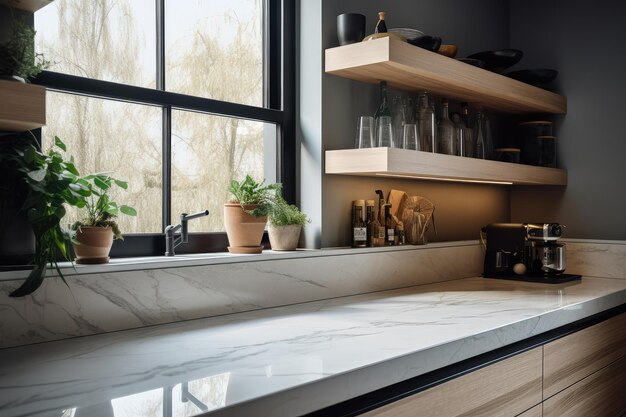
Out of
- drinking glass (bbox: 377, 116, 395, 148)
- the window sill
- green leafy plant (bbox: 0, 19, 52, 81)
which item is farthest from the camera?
drinking glass (bbox: 377, 116, 395, 148)

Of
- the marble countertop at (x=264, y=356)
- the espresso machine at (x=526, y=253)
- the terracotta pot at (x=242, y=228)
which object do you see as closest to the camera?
the marble countertop at (x=264, y=356)

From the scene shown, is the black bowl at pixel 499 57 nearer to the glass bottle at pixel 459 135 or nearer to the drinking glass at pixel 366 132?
the glass bottle at pixel 459 135

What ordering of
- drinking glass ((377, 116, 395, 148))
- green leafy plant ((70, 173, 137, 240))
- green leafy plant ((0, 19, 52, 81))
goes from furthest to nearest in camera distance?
1. drinking glass ((377, 116, 395, 148))
2. green leafy plant ((70, 173, 137, 240))
3. green leafy plant ((0, 19, 52, 81))

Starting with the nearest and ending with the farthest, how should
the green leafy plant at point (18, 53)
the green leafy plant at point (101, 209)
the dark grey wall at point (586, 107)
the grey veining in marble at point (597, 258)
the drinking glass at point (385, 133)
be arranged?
the green leafy plant at point (18, 53) < the green leafy plant at point (101, 209) < the drinking glass at point (385, 133) < the grey veining in marble at point (597, 258) < the dark grey wall at point (586, 107)

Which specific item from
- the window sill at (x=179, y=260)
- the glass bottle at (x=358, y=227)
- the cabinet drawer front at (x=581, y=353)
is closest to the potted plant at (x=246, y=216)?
the window sill at (x=179, y=260)

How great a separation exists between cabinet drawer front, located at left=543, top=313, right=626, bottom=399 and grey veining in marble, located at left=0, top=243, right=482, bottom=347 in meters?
0.70

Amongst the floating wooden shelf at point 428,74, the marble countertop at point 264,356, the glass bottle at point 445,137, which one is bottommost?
the marble countertop at point 264,356

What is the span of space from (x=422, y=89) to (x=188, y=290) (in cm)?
152

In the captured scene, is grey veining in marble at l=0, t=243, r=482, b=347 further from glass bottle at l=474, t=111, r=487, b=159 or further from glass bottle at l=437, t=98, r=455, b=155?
glass bottle at l=474, t=111, r=487, b=159

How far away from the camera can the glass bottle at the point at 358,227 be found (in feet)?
8.22

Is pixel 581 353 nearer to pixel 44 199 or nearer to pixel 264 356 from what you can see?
pixel 264 356

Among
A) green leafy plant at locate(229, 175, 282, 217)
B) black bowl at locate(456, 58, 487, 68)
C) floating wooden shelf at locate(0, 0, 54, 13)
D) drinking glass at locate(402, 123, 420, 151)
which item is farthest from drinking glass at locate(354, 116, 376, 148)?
floating wooden shelf at locate(0, 0, 54, 13)

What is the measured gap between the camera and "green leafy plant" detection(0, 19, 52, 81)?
4.88ft

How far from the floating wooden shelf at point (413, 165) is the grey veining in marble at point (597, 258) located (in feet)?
1.74
